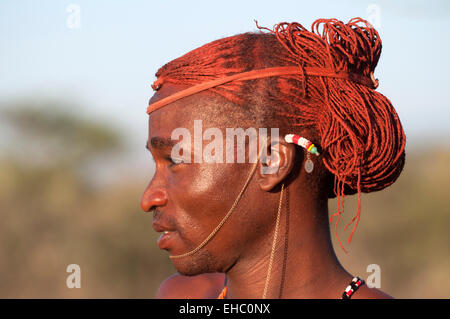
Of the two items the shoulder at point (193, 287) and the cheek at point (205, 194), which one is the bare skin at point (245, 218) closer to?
the cheek at point (205, 194)

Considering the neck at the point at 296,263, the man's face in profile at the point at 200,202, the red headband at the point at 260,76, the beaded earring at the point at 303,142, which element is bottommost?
the neck at the point at 296,263

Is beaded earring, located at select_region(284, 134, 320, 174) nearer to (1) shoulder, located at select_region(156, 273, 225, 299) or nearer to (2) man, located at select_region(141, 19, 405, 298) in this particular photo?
(2) man, located at select_region(141, 19, 405, 298)

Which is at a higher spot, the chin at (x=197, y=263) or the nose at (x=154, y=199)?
the nose at (x=154, y=199)

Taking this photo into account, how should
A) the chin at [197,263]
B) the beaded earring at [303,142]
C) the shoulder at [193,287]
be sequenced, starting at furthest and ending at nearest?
the shoulder at [193,287]
the chin at [197,263]
the beaded earring at [303,142]

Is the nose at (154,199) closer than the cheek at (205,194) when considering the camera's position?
No

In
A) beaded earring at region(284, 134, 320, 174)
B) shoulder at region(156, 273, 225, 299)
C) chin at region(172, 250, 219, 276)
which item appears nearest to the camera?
beaded earring at region(284, 134, 320, 174)

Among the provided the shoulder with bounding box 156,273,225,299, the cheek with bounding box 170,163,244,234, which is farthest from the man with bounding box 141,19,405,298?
the shoulder with bounding box 156,273,225,299

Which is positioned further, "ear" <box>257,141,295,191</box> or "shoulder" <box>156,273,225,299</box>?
"shoulder" <box>156,273,225,299</box>

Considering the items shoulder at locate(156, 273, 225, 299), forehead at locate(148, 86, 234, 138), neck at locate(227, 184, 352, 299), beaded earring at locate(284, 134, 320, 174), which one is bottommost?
shoulder at locate(156, 273, 225, 299)

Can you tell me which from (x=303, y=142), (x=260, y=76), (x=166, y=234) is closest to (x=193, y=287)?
(x=166, y=234)

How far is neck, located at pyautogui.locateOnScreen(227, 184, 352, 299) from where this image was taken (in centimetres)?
338

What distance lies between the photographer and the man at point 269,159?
3.37 m

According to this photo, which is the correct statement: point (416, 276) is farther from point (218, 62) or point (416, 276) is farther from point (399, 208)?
point (218, 62)

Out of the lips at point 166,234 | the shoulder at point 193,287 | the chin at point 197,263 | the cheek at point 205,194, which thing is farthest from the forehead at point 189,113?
the shoulder at point 193,287
